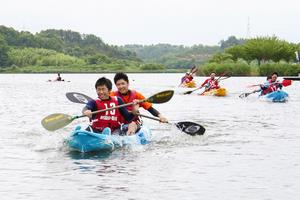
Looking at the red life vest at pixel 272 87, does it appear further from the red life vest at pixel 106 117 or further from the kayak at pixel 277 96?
the red life vest at pixel 106 117

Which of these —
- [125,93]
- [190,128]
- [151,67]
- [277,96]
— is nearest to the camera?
[125,93]

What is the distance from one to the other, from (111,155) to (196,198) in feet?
11.9

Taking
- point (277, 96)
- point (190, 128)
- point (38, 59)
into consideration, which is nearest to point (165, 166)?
point (190, 128)

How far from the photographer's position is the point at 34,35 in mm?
140250

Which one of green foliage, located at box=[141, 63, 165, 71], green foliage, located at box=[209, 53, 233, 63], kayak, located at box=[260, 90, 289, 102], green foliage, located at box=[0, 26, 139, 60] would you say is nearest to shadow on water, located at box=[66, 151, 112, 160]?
kayak, located at box=[260, 90, 289, 102]

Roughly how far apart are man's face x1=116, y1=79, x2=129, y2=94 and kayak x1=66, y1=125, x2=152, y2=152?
42.9 inches

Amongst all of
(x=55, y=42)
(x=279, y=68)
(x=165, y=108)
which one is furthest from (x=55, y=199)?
(x=55, y=42)

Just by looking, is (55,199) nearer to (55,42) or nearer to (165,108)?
(165,108)

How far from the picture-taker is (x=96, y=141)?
12.1 m

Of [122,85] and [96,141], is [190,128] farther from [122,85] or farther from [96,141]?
[96,141]

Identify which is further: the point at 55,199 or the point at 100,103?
the point at 100,103

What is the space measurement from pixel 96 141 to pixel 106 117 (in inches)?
33.7

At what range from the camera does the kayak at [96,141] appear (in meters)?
11.9

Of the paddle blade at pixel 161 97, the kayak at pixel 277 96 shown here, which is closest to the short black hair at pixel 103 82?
the paddle blade at pixel 161 97
